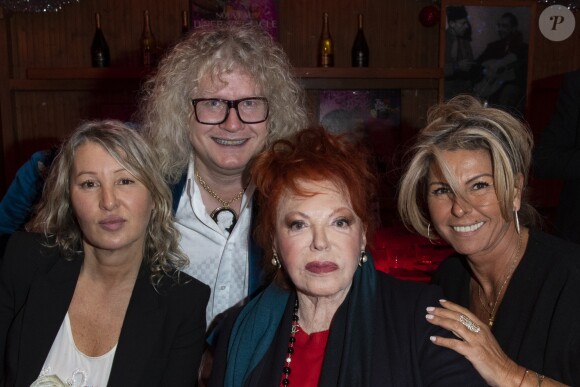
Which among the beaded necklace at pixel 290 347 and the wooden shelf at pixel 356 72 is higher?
the wooden shelf at pixel 356 72

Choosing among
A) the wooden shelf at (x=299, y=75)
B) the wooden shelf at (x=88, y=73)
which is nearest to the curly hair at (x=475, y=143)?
the wooden shelf at (x=299, y=75)

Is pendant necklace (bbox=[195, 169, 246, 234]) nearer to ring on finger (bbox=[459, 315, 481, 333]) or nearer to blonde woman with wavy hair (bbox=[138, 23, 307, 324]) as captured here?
blonde woman with wavy hair (bbox=[138, 23, 307, 324])

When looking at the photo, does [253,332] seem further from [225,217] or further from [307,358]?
[225,217]

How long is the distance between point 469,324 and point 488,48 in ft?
11.3

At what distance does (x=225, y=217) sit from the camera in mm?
2139

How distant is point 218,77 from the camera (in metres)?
2.02

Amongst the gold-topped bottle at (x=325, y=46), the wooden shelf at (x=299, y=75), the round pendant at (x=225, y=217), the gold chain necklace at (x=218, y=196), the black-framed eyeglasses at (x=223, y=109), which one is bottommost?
the round pendant at (x=225, y=217)

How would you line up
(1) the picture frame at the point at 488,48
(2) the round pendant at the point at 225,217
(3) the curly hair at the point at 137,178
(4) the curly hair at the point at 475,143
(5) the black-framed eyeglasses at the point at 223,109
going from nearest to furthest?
(4) the curly hair at the point at 475,143, (3) the curly hair at the point at 137,178, (5) the black-framed eyeglasses at the point at 223,109, (2) the round pendant at the point at 225,217, (1) the picture frame at the point at 488,48

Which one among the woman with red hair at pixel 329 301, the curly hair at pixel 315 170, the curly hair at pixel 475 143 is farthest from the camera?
the curly hair at pixel 475 143

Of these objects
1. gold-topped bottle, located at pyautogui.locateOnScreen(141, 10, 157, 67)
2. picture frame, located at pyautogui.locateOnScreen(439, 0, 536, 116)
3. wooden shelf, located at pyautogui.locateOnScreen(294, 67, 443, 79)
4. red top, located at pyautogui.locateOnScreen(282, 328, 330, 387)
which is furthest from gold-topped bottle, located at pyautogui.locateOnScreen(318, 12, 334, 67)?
red top, located at pyautogui.locateOnScreen(282, 328, 330, 387)

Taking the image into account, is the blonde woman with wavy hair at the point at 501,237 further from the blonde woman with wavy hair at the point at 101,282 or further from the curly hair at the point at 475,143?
the blonde woman with wavy hair at the point at 101,282

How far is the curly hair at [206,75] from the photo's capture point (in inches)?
80.3

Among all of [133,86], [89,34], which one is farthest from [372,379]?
[89,34]

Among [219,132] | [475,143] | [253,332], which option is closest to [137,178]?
[219,132]
